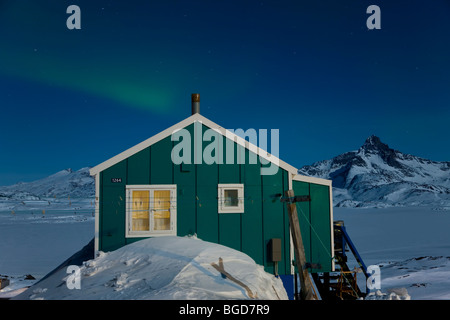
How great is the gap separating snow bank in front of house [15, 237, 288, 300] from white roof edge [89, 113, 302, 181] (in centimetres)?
274

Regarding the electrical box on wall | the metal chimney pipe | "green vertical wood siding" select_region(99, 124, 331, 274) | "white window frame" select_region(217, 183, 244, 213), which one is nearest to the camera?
"green vertical wood siding" select_region(99, 124, 331, 274)

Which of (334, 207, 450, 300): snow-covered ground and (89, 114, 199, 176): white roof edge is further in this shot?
(334, 207, 450, 300): snow-covered ground

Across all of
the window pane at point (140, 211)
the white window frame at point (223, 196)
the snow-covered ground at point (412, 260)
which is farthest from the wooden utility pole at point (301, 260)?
the window pane at point (140, 211)

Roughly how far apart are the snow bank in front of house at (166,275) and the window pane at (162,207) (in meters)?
1.41

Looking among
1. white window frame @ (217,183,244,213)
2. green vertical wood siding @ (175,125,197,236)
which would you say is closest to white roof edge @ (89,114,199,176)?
green vertical wood siding @ (175,125,197,236)

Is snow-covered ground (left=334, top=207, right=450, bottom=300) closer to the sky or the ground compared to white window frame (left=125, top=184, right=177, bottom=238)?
closer to the ground

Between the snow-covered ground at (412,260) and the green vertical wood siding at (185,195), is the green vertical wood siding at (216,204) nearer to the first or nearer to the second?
the green vertical wood siding at (185,195)

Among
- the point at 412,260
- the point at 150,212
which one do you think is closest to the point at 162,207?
the point at 150,212

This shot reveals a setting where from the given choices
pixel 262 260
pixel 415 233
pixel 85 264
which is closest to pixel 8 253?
pixel 85 264

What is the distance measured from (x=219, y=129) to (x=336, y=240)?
683cm

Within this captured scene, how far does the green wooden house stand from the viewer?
1087cm

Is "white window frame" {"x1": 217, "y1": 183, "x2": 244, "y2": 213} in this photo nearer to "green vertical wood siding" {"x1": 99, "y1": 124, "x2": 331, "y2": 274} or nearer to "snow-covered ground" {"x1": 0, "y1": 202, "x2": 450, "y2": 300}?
"green vertical wood siding" {"x1": 99, "y1": 124, "x2": 331, "y2": 274}

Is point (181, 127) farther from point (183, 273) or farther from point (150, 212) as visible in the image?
point (183, 273)

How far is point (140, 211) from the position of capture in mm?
11406
